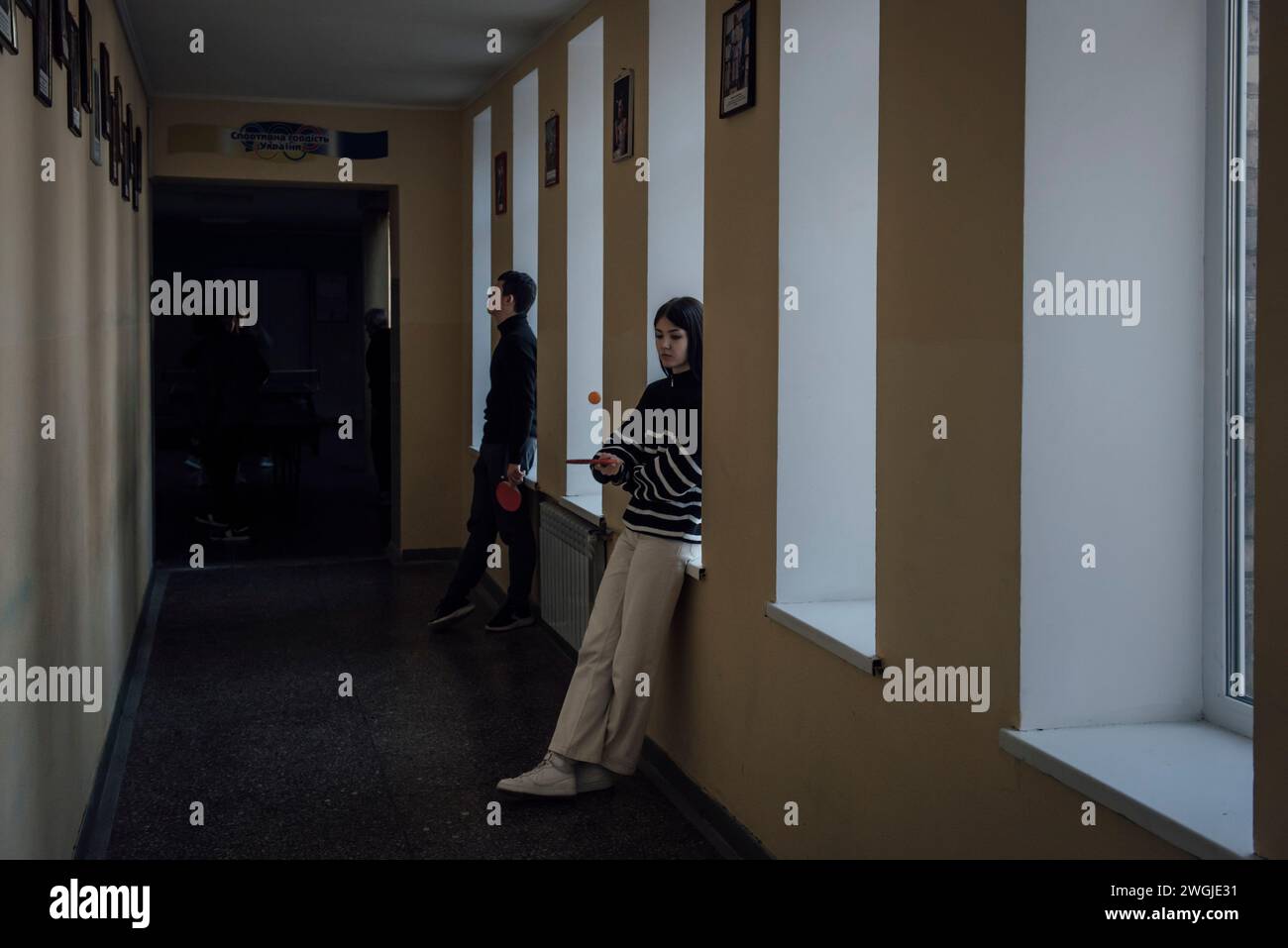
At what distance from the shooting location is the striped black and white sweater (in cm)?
403

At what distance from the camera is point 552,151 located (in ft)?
19.5

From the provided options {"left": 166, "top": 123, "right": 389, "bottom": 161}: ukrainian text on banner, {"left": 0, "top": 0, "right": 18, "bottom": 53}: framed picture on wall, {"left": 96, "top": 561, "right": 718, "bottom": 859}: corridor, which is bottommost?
{"left": 96, "top": 561, "right": 718, "bottom": 859}: corridor

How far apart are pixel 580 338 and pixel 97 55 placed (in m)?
2.21

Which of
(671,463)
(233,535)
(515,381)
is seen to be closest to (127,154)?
(515,381)

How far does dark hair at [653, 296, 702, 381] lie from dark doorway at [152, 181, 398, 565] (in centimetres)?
350

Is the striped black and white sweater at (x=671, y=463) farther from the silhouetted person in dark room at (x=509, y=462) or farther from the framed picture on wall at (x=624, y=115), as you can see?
the silhouetted person in dark room at (x=509, y=462)

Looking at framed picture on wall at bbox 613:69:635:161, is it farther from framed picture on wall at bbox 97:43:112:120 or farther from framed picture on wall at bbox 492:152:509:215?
framed picture on wall at bbox 492:152:509:215

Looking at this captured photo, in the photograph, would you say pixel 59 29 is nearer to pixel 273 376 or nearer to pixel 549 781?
pixel 549 781

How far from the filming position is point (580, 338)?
5840 millimetres

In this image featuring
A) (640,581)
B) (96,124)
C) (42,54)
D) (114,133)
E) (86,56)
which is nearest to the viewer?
(42,54)

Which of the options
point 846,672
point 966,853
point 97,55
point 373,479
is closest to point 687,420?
point 846,672

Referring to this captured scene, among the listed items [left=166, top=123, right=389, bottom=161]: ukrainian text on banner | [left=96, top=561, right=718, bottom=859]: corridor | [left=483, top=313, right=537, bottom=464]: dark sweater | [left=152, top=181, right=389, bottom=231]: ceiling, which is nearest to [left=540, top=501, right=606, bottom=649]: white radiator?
[left=96, top=561, right=718, bottom=859]: corridor

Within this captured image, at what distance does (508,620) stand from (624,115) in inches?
107
